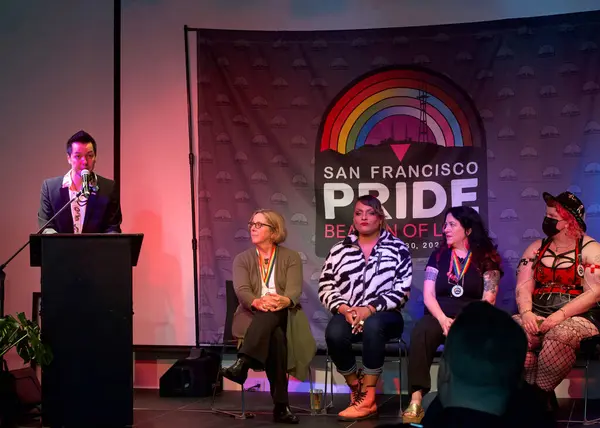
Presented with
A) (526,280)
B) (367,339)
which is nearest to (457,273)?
(526,280)

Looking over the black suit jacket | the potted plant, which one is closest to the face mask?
the black suit jacket

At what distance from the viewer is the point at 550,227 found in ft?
16.1

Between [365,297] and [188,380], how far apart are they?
150cm

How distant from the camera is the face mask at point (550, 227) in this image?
490cm

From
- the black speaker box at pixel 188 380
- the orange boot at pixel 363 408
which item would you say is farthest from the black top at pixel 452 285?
the black speaker box at pixel 188 380

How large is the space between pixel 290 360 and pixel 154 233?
1.76 metres

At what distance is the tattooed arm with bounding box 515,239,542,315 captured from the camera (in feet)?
16.0

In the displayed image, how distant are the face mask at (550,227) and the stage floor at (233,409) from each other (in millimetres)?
1099

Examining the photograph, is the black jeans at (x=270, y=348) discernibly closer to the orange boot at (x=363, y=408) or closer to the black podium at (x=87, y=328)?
the orange boot at (x=363, y=408)

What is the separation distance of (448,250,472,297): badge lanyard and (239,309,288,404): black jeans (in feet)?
3.62

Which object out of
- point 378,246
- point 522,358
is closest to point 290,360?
point 378,246

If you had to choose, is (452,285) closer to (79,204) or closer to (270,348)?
(270,348)

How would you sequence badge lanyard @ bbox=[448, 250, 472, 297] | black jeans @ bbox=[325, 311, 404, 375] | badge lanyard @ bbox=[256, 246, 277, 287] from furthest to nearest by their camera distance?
badge lanyard @ bbox=[256, 246, 277, 287]
badge lanyard @ bbox=[448, 250, 472, 297]
black jeans @ bbox=[325, 311, 404, 375]

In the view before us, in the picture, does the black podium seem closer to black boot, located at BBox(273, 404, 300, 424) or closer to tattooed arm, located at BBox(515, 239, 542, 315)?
black boot, located at BBox(273, 404, 300, 424)
